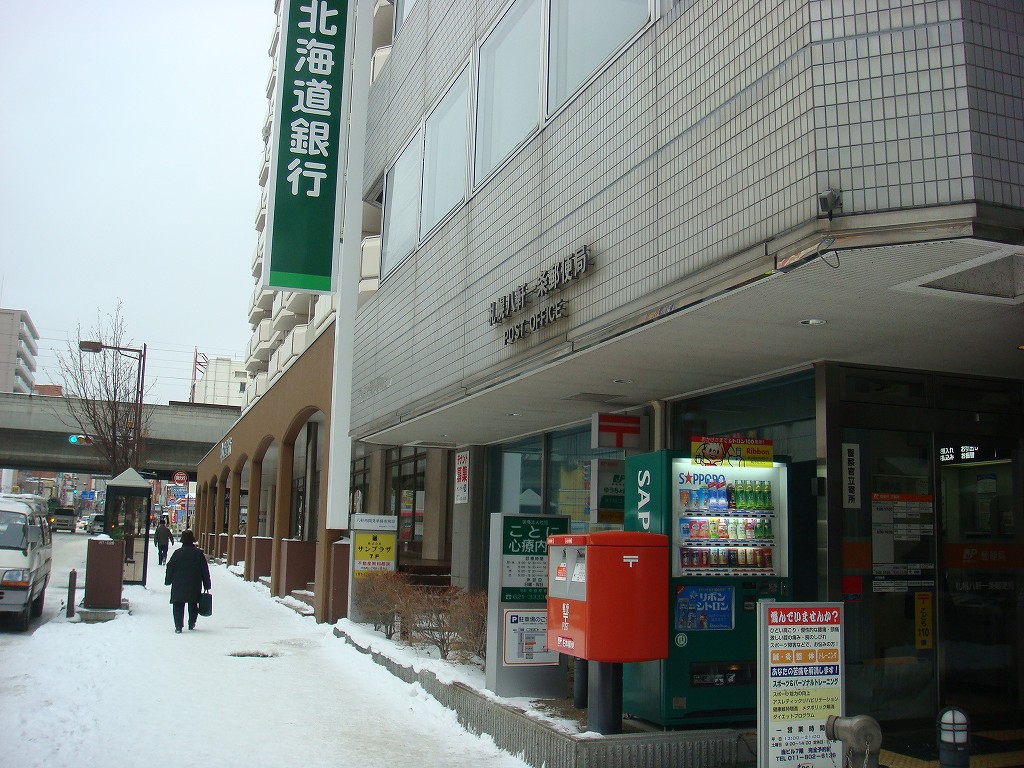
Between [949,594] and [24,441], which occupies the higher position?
[24,441]

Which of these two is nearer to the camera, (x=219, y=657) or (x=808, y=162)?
(x=808, y=162)

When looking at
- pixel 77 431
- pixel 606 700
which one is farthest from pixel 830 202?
pixel 77 431

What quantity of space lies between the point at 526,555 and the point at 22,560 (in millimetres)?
9533

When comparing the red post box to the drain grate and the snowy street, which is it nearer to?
the snowy street

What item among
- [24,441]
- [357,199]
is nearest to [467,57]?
[357,199]

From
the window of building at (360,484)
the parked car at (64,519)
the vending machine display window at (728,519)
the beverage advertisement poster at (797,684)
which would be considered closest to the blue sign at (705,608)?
the vending machine display window at (728,519)

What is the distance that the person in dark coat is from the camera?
1541cm

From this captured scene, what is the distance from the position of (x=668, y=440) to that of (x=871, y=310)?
172 inches

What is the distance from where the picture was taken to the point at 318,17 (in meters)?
16.6

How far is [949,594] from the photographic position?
8297 mm

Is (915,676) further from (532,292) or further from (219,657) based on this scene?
(219,657)

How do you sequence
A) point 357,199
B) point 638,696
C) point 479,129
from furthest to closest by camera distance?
point 357,199
point 479,129
point 638,696

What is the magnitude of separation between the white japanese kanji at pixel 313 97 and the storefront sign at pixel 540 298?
310 inches

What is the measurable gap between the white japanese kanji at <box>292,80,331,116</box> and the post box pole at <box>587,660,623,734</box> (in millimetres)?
12341
